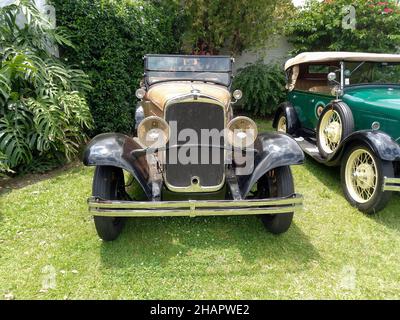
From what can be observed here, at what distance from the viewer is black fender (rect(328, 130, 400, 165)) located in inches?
124

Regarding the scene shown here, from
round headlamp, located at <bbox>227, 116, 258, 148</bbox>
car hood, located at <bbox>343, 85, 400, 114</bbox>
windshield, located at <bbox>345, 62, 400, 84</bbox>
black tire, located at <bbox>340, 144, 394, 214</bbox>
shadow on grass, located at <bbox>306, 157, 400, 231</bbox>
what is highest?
windshield, located at <bbox>345, 62, 400, 84</bbox>

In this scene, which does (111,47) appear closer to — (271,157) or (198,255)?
(271,157)

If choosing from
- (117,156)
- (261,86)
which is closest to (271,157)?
(117,156)

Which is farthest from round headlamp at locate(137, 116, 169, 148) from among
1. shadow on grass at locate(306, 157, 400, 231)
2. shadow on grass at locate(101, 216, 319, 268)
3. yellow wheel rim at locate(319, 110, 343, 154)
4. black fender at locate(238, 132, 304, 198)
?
yellow wheel rim at locate(319, 110, 343, 154)

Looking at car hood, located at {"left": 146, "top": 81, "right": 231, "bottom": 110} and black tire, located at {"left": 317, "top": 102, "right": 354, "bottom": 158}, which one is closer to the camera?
car hood, located at {"left": 146, "top": 81, "right": 231, "bottom": 110}

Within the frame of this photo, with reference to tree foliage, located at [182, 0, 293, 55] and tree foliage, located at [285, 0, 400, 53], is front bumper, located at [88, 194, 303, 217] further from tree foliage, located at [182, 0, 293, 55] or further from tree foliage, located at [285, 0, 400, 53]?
tree foliage, located at [285, 0, 400, 53]

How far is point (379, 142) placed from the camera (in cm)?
325

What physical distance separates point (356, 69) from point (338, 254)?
9.81ft

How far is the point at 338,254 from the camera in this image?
281cm

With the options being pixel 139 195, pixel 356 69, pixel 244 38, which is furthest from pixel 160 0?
pixel 139 195

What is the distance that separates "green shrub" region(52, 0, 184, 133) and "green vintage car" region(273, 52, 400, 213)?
9.47ft

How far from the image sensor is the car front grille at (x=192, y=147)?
2.68 metres

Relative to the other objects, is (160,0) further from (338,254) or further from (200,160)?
(338,254)
